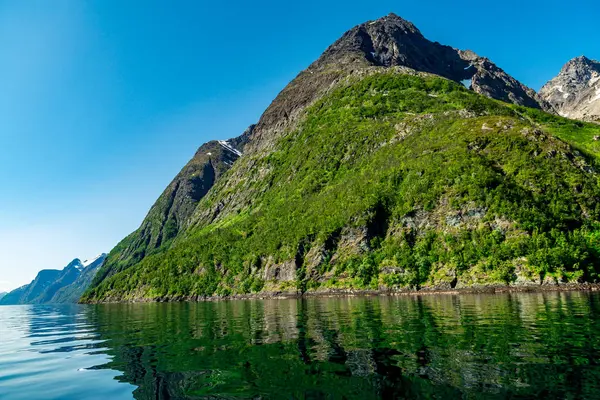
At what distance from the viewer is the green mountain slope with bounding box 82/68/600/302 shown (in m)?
81.4

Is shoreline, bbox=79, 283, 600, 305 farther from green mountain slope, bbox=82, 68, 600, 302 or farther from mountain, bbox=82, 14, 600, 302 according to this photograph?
green mountain slope, bbox=82, 68, 600, 302

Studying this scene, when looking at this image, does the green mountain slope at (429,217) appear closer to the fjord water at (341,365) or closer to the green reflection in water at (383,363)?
the fjord water at (341,365)

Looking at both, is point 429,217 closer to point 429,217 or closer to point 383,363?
point 429,217

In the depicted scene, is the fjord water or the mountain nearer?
the fjord water

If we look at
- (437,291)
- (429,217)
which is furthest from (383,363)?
(429,217)

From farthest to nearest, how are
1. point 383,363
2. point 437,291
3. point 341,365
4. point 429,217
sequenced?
point 429,217 → point 437,291 → point 341,365 → point 383,363

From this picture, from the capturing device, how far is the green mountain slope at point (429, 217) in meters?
81.4

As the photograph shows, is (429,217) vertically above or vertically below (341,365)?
above

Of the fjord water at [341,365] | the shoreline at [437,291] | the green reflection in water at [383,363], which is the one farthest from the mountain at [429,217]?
the green reflection in water at [383,363]

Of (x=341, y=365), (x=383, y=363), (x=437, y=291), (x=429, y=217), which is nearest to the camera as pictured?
(x=383, y=363)

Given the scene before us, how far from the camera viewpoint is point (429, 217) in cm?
10375

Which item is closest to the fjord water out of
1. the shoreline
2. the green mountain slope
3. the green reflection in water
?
the green reflection in water

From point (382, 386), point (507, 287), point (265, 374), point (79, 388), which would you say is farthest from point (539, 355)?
point (507, 287)

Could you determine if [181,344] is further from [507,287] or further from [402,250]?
[402,250]
